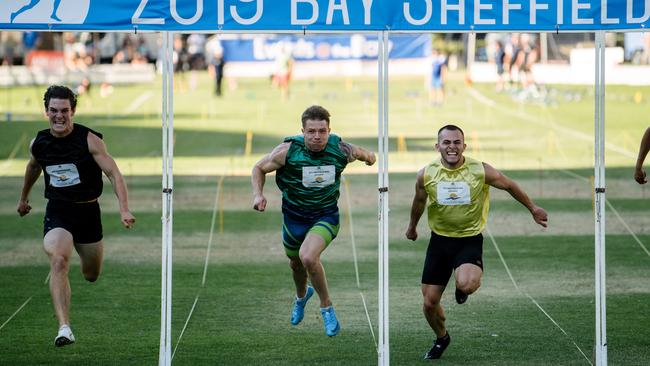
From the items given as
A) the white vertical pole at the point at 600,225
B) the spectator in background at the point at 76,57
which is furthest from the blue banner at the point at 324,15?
the spectator in background at the point at 76,57

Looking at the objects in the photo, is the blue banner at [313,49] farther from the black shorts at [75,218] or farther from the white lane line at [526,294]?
the black shorts at [75,218]

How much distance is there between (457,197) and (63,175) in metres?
3.57

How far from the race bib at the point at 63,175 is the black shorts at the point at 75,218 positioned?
17cm

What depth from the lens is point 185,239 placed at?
19.5 meters

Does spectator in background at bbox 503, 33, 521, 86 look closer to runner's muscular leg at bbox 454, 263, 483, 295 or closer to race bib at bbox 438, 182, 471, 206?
race bib at bbox 438, 182, 471, 206

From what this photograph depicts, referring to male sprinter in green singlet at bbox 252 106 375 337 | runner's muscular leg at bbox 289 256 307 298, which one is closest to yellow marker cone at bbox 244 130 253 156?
runner's muscular leg at bbox 289 256 307 298

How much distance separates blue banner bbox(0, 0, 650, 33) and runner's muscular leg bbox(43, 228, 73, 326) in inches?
74.9

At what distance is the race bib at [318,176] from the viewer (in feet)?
37.3

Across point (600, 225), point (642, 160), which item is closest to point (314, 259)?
point (600, 225)

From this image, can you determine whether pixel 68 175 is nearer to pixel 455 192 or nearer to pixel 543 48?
pixel 455 192

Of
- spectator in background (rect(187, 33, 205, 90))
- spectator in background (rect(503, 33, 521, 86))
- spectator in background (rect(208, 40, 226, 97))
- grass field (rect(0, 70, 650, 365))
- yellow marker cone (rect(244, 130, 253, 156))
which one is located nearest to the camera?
grass field (rect(0, 70, 650, 365))

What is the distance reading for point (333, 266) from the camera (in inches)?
679

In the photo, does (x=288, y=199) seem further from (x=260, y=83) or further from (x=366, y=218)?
(x=260, y=83)

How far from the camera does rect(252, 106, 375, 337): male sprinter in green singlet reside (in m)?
11.2
